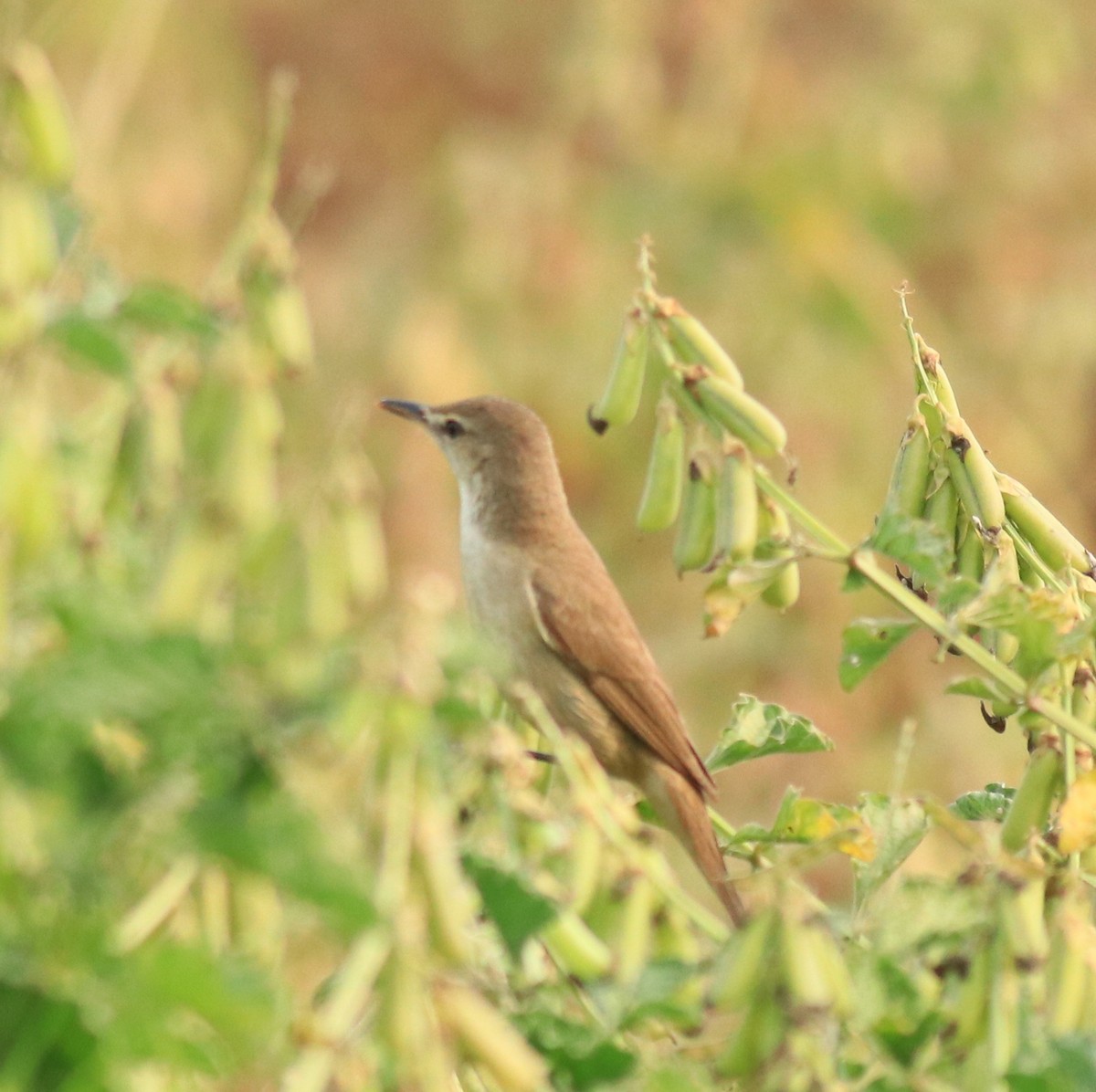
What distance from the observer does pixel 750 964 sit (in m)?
1.36

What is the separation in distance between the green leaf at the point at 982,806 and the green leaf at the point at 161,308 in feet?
4.22

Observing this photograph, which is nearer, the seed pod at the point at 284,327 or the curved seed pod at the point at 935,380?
the seed pod at the point at 284,327

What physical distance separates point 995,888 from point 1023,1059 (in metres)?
0.14

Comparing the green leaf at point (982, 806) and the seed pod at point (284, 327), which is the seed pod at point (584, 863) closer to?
the seed pod at point (284, 327)

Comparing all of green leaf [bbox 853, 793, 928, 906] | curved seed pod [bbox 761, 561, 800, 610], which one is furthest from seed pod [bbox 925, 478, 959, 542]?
green leaf [bbox 853, 793, 928, 906]

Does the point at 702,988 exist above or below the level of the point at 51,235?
below

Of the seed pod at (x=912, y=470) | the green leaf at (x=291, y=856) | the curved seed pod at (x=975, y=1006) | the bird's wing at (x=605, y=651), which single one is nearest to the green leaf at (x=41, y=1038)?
the green leaf at (x=291, y=856)

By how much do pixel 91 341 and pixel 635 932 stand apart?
64cm

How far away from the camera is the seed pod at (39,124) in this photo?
1502mm

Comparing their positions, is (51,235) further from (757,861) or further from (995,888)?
(757,861)

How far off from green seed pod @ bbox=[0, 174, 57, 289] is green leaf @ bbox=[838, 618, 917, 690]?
42.6 inches

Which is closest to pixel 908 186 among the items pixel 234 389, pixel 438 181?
pixel 438 181

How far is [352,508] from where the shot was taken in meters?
1.51

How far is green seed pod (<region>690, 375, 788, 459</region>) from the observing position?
2139 millimetres
